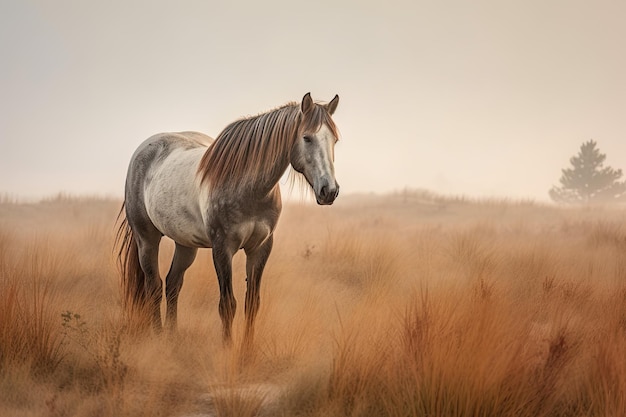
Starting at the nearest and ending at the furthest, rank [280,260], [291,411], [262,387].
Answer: [291,411]
[262,387]
[280,260]

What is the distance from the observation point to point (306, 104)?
4.10 metres

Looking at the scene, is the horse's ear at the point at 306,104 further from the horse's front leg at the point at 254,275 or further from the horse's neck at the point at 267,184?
the horse's front leg at the point at 254,275

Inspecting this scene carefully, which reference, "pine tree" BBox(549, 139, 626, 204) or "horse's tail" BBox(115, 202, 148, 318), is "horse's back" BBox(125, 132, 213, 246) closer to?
"horse's tail" BBox(115, 202, 148, 318)

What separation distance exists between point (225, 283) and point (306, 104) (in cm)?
146

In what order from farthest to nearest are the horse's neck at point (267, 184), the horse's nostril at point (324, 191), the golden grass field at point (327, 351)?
the horse's neck at point (267, 184)
the horse's nostril at point (324, 191)
the golden grass field at point (327, 351)

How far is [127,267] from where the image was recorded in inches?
235

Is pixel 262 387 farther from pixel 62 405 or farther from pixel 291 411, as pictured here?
pixel 62 405

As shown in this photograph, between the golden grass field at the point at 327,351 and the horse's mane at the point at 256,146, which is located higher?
the horse's mane at the point at 256,146

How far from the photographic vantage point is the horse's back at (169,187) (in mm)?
4945

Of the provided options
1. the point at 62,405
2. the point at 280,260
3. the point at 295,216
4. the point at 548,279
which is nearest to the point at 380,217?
the point at 295,216

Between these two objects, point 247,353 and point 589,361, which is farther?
point 247,353

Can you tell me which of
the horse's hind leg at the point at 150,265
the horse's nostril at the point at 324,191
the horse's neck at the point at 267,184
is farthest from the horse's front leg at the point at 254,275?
the horse's hind leg at the point at 150,265

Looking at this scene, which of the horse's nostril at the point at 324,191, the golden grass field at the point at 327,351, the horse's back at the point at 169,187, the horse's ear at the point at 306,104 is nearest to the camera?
the golden grass field at the point at 327,351

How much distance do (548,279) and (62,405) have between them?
4740 mm
